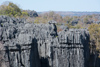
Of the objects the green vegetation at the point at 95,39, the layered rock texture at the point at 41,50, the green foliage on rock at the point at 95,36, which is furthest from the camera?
the green foliage on rock at the point at 95,36

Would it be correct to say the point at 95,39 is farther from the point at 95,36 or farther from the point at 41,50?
the point at 41,50

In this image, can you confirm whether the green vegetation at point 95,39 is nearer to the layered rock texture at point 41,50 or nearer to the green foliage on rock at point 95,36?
the green foliage on rock at point 95,36

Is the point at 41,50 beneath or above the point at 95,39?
beneath

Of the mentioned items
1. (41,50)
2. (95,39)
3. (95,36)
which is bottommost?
(41,50)

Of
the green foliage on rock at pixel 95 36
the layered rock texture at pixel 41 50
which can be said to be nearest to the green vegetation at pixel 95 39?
the green foliage on rock at pixel 95 36

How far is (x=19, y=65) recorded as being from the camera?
7.13 metres

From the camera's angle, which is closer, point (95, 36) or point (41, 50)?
point (41, 50)

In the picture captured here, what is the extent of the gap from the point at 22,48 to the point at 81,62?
329 cm

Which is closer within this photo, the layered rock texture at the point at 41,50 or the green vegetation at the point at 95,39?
the layered rock texture at the point at 41,50

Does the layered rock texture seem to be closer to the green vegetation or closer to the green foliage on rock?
the green vegetation

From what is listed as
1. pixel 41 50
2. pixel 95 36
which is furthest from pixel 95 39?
pixel 41 50

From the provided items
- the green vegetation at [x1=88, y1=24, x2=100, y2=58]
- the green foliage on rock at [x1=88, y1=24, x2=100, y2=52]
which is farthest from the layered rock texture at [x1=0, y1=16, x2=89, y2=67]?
the green foliage on rock at [x1=88, y1=24, x2=100, y2=52]

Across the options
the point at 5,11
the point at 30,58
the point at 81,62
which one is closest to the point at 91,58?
the point at 81,62

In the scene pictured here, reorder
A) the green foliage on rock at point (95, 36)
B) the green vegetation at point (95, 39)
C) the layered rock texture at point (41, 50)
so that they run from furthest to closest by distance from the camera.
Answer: the green foliage on rock at point (95, 36) < the green vegetation at point (95, 39) < the layered rock texture at point (41, 50)
